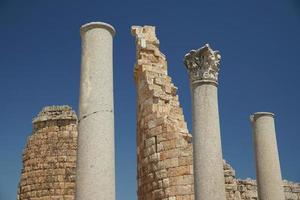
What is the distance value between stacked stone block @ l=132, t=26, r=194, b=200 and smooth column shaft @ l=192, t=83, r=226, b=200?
9.23ft

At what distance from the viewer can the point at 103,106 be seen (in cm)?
834

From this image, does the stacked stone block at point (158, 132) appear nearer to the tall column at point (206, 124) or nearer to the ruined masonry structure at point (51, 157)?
the tall column at point (206, 124)

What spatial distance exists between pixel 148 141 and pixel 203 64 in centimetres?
400

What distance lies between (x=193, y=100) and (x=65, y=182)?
33.0 feet

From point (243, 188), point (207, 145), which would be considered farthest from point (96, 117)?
point (243, 188)

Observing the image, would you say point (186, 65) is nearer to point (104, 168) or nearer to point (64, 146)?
point (104, 168)

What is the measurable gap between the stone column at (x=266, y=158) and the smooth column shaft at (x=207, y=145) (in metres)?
4.85

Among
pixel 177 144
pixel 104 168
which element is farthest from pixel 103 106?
pixel 177 144

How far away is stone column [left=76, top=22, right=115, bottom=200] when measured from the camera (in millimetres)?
7777

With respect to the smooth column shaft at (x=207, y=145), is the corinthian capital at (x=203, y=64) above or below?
above

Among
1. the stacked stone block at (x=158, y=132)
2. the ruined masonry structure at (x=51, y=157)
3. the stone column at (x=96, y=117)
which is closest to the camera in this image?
the stone column at (x=96, y=117)

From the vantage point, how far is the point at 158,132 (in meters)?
13.3

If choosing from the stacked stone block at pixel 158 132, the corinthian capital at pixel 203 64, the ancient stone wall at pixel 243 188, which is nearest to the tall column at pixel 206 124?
the corinthian capital at pixel 203 64

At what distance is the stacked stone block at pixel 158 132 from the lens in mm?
12438
